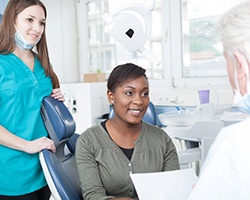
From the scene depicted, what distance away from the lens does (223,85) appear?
2432 millimetres

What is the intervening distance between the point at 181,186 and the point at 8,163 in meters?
0.65

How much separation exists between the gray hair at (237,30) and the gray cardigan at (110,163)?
0.59 metres

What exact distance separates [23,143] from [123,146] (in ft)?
1.21

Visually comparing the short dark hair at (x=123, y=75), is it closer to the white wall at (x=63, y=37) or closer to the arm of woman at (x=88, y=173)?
the arm of woman at (x=88, y=173)

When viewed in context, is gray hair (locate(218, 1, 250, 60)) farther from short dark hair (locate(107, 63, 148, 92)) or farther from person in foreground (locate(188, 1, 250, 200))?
short dark hair (locate(107, 63, 148, 92))

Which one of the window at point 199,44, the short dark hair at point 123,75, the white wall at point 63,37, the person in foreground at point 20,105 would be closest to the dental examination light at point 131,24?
the short dark hair at point 123,75

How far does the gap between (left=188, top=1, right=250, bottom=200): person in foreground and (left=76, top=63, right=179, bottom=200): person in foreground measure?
1.74 feet

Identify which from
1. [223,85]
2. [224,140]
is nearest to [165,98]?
[223,85]

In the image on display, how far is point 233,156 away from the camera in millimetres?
632

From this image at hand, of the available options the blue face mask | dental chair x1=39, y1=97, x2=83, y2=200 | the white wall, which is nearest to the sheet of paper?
dental chair x1=39, y1=97, x2=83, y2=200

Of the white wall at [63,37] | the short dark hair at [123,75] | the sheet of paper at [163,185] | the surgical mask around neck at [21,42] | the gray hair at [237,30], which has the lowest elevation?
the sheet of paper at [163,185]

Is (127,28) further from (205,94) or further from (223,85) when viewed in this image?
(223,85)

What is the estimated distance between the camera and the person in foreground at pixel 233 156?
63 centimetres

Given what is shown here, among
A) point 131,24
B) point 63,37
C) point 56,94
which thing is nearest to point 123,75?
point 131,24
